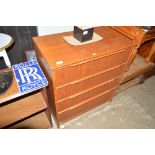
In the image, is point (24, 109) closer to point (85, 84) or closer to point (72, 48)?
point (85, 84)

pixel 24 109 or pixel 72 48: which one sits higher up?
pixel 72 48

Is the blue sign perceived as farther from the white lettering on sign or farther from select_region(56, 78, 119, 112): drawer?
select_region(56, 78, 119, 112): drawer

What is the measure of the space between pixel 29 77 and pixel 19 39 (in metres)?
0.40

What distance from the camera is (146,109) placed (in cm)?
188

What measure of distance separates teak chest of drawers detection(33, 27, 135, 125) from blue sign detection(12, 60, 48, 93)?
7 centimetres

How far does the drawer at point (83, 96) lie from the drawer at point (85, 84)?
0.06 metres

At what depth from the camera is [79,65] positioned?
40.3 inches

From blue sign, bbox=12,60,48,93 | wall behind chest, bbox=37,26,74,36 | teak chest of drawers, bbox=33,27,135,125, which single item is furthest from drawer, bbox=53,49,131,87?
wall behind chest, bbox=37,26,74,36

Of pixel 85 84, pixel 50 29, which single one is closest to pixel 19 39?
pixel 50 29

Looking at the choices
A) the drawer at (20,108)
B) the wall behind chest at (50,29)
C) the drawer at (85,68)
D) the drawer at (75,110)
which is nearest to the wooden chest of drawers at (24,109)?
the drawer at (20,108)

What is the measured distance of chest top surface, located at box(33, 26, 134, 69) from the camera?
99 cm

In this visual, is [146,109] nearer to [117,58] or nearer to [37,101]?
[117,58]
